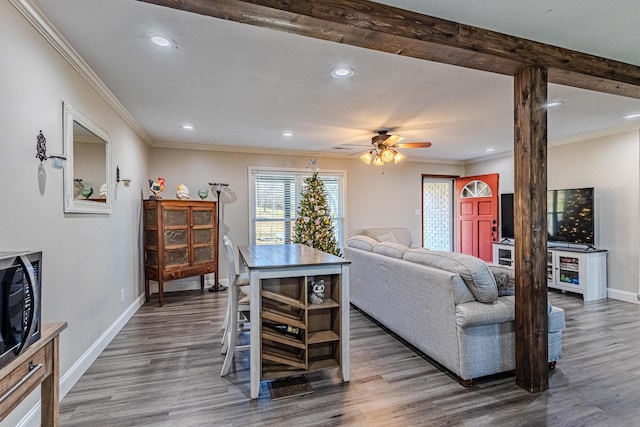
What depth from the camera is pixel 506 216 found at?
6.12 metres

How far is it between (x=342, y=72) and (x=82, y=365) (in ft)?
10.4

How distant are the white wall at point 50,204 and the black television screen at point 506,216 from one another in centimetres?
629

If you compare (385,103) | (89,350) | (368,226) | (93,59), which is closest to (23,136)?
(93,59)

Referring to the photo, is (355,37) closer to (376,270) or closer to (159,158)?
(376,270)

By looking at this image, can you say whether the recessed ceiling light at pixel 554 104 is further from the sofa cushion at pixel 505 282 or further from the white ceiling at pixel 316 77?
the sofa cushion at pixel 505 282

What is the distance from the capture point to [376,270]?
3.60m

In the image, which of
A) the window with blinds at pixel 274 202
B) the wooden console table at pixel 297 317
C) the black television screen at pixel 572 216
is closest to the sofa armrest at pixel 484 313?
the wooden console table at pixel 297 317

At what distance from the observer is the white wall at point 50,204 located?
1725 mm

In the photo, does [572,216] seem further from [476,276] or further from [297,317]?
[297,317]

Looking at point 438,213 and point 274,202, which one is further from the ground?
point 274,202

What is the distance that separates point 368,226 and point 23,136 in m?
5.59

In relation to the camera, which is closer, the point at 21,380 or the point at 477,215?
the point at 21,380

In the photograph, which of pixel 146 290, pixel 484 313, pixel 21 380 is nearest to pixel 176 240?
pixel 146 290

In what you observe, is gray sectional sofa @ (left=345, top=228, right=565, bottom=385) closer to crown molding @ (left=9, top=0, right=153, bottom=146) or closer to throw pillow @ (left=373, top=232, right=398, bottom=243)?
throw pillow @ (left=373, top=232, right=398, bottom=243)
